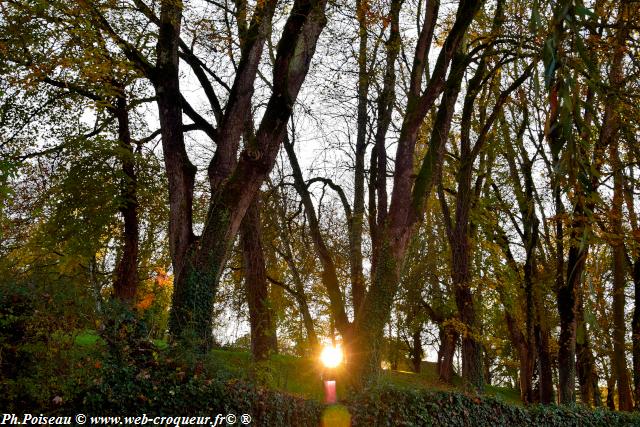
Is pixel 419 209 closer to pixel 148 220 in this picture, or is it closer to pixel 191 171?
pixel 191 171

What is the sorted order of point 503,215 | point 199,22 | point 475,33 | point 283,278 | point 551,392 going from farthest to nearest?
1. point 283,278
2. point 503,215
3. point 551,392
4. point 475,33
5. point 199,22

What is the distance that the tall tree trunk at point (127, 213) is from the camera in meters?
15.2

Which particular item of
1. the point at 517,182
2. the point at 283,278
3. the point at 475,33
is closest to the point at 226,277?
the point at 283,278

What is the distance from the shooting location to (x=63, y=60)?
33.5ft

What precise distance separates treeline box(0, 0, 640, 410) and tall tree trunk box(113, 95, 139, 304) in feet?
0.19

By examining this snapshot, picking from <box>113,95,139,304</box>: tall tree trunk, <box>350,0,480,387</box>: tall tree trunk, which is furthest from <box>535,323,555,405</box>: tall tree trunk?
<box>113,95,139,304</box>: tall tree trunk

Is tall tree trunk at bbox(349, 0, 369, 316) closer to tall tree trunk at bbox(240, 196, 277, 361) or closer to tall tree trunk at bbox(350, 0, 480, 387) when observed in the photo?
tall tree trunk at bbox(350, 0, 480, 387)

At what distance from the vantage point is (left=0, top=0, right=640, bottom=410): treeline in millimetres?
9281

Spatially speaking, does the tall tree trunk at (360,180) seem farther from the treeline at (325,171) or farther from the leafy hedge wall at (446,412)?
the leafy hedge wall at (446,412)

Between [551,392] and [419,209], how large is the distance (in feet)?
27.0

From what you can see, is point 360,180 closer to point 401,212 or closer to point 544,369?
point 401,212

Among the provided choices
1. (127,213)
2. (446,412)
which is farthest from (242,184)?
(127,213)

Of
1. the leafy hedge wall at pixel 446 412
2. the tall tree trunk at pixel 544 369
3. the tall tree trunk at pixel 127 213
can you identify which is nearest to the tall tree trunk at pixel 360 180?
the leafy hedge wall at pixel 446 412

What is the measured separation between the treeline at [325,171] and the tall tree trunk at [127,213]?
0.06 meters
